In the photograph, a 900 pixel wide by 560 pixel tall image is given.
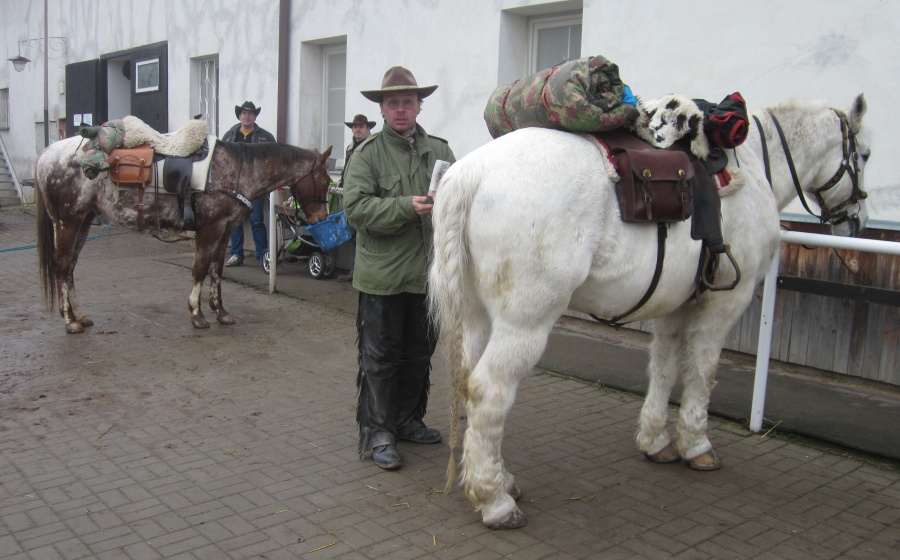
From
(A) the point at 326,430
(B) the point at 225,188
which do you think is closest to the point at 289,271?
(B) the point at 225,188

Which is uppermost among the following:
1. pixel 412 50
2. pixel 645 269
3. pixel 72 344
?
pixel 412 50

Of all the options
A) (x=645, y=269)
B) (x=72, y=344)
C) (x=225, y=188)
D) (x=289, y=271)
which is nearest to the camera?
(x=645, y=269)

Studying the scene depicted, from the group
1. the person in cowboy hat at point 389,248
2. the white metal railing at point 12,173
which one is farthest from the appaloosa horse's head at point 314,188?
the white metal railing at point 12,173

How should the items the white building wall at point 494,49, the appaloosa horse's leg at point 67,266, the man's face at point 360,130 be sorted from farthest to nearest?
1. the man's face at point 360,130
2. the appaloosa horse's leg at point 67,266
3. the white building wall at point 494,49

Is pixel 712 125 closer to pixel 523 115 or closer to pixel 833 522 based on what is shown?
pixel 523 115

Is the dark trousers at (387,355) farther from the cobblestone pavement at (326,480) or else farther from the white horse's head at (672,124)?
the white horse's head at (672,124)

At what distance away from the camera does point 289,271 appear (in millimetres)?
10711

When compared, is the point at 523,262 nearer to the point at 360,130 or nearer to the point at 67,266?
the point at 67,266

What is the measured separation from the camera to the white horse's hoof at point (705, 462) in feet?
13.8

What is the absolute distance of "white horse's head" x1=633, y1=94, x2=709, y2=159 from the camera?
3707 millimetres

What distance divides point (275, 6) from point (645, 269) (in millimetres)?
9299

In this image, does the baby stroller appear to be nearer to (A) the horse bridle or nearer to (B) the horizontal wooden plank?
(B) the horizontal wooden plank

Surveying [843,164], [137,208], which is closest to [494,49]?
[137,208]

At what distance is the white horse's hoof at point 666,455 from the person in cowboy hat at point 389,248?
1437 mm
